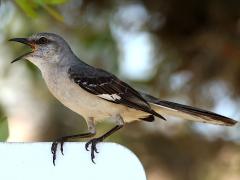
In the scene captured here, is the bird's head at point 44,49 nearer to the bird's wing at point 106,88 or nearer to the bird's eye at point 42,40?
the bird's eye at point 42,40

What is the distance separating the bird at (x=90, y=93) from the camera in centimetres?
411

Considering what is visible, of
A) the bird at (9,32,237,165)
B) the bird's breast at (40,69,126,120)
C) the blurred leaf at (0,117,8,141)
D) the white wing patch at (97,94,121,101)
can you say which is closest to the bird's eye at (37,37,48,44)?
the bird at (9,32,237,165)

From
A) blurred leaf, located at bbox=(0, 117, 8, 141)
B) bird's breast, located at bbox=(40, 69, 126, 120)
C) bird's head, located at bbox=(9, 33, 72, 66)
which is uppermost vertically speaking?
bird's head, located at bbox=(9, 33, 72, 66)

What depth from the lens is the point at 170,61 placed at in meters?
6.43

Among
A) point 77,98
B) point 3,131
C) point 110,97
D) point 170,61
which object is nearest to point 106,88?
point 110,97

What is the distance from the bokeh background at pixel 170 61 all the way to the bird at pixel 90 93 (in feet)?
5.21

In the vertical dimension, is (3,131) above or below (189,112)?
below

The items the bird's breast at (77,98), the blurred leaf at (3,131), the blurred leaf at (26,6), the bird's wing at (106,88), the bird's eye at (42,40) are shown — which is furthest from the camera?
Answer: the bird's eye at (42,40)

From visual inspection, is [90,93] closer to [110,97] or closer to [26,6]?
[110,97]

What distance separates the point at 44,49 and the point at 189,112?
97cm

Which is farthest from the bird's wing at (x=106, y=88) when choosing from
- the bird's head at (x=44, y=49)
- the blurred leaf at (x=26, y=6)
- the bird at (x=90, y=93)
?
the blurred leaf at (x=26, y=6)

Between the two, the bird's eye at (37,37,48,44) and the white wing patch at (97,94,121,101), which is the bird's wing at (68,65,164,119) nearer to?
the white wing patch at (97,94,121,101)

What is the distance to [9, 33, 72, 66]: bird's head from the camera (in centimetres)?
427

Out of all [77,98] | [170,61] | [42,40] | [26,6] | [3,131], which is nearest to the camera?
[3,131]
